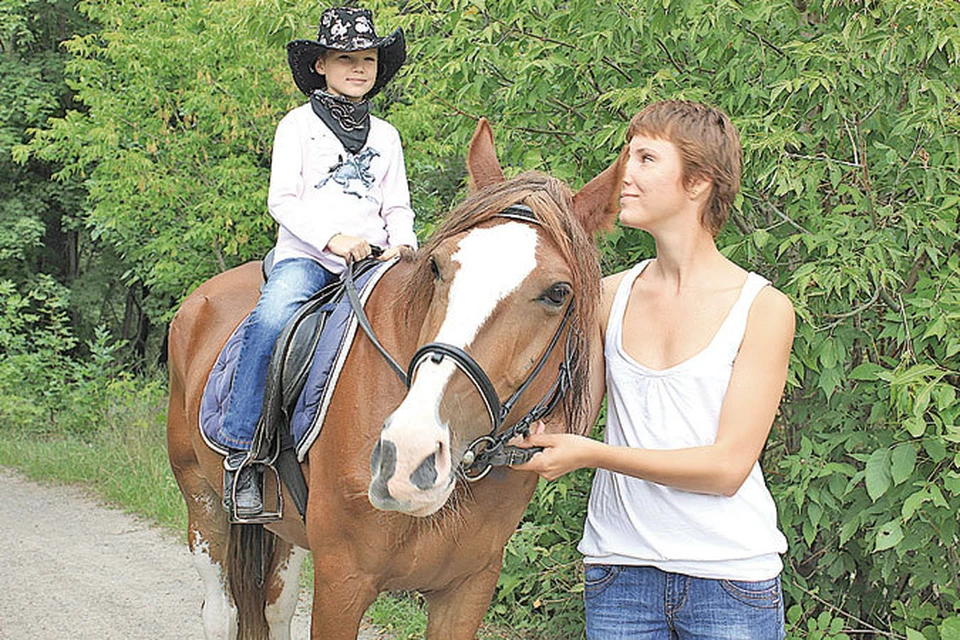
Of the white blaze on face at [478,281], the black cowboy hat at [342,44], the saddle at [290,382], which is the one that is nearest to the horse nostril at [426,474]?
the white blaze on face at [478,281]

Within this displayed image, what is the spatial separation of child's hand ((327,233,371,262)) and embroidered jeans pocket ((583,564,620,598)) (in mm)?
1287

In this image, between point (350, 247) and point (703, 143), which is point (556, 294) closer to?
point (703, 143)

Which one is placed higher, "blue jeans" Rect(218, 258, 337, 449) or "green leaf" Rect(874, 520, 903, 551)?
"blue jeans" Rect(218, 258, 337, 449)

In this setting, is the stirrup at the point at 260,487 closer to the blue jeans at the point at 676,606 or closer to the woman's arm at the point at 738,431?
the blue jeans at the point at 676,606

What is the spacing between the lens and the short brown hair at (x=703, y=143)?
87.4 inches

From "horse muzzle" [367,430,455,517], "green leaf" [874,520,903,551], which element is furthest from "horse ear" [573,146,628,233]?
A: "green leaf" [874,520,903,551]

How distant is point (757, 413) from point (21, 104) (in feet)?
46.9

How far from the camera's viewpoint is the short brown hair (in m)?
2.22

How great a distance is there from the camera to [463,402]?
2055mm

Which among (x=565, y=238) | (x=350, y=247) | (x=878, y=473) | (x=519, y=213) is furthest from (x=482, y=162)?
(x=878, y=473)

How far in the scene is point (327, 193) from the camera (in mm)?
3381

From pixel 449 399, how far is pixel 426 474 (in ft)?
0.56

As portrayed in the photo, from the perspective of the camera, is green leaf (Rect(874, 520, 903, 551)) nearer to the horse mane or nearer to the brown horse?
the brown horse

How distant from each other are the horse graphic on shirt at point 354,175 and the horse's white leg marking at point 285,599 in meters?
1.70
